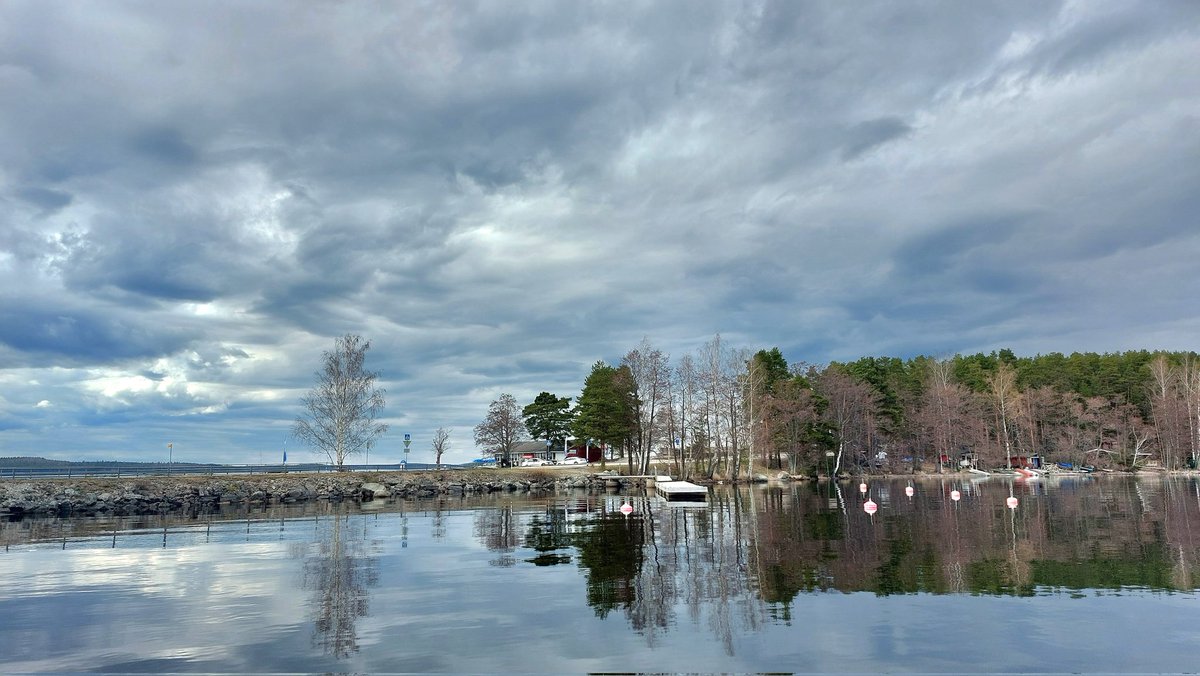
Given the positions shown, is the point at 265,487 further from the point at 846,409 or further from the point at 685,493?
the point at 846,409

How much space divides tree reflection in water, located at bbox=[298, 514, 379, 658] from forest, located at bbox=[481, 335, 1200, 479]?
60142 millimetres

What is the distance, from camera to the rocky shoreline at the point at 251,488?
182 ft

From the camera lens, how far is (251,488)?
67.4 m

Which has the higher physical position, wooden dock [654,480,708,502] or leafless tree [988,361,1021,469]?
leafless tree [988,361,1021,469]

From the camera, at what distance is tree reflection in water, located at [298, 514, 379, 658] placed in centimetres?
1424

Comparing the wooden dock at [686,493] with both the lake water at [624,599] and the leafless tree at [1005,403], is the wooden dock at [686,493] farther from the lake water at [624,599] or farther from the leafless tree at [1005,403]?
the leafless tree at [1005,403]

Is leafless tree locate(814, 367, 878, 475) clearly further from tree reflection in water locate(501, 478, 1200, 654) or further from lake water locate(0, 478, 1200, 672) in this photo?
lake water locate(0, 478, 1200, 672)

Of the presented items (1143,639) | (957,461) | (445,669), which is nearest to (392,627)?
(445,669)

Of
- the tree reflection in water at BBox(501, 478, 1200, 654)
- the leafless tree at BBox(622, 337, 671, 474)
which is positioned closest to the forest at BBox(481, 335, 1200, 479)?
the leafless tree at BBox(622, 337, 671, 474)

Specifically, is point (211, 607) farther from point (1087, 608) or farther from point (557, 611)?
point (1087, 608)

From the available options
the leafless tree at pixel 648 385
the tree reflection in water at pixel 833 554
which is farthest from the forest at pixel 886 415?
the tree reflection in water at pixel 833 554

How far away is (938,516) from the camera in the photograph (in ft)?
125

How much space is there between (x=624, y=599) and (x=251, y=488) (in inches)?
2453

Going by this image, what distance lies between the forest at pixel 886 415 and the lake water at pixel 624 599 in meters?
57.3
